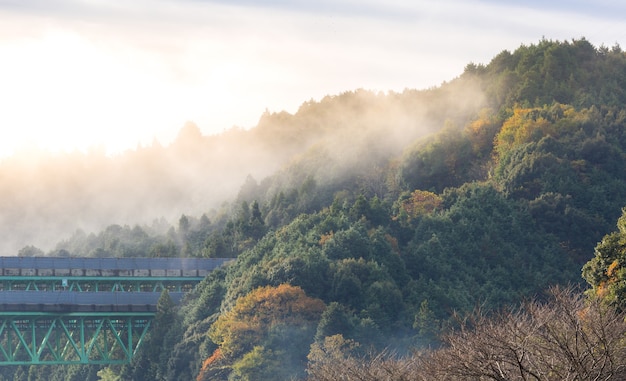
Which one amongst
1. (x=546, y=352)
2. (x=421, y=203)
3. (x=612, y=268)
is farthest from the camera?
(x=421, y=203)

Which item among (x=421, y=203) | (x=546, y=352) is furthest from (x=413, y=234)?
(x=546, y=352)

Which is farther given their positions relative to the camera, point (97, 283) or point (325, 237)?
point (97, 283)

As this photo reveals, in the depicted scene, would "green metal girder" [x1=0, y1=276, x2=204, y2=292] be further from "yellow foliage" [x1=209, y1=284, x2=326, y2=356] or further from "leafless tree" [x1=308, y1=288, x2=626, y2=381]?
"leafless tree" [x1=308, y1=288, x2=626, y2=381]

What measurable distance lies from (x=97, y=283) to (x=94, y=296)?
36.3 feet

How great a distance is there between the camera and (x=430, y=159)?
556ft

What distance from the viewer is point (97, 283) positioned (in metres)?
161

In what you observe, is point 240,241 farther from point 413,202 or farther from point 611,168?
point 611,168

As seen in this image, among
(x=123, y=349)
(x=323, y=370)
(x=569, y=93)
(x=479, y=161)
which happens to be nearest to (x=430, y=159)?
(x=479, y=161)

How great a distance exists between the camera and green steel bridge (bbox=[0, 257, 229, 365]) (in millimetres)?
146375

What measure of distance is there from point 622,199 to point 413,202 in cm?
1985

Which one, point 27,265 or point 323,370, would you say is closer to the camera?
point 323,370

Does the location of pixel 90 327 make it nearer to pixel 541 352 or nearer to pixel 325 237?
pixel 325 237

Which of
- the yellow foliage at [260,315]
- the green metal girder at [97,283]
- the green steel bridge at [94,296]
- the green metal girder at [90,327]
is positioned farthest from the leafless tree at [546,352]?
the green metal girder at [97,283]

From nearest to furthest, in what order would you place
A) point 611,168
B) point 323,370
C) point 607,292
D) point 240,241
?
point 607,292 → point 323,370 → point 611,168 → point 240,241
